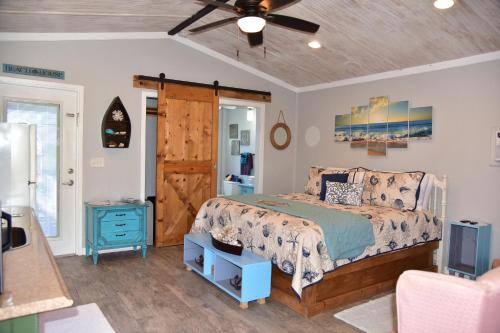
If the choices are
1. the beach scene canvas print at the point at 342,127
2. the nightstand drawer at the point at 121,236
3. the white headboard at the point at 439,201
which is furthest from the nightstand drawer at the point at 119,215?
the white headboard at the point at 439,201

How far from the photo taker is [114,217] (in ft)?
14.5

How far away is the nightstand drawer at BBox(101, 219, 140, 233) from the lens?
4.36 metres

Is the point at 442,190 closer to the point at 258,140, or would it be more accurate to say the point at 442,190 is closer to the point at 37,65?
the point at 258,140

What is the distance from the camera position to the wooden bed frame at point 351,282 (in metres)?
3.18

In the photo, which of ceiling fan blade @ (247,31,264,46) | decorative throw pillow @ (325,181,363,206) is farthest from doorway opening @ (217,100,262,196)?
ceiling fan blade @ (247,31,264,46)

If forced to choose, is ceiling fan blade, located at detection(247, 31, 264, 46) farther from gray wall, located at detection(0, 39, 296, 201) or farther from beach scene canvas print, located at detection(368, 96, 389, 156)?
beach scene canvas print, located at detection(368, 96, 389, 156)

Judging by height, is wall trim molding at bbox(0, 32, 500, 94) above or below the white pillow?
above

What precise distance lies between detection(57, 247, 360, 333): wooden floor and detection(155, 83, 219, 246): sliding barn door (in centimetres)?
96

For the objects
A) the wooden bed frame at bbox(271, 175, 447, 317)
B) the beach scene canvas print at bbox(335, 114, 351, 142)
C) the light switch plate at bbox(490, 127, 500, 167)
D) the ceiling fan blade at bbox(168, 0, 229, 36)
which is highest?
the ceiling fan blade at bbox(168, 0, 229, 36)

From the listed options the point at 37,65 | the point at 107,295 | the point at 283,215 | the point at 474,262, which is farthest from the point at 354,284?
the point at 37,65

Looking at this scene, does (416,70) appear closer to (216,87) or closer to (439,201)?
(439,201)

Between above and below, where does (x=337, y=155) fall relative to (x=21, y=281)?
above

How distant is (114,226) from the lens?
174 inches

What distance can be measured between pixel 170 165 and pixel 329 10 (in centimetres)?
285
